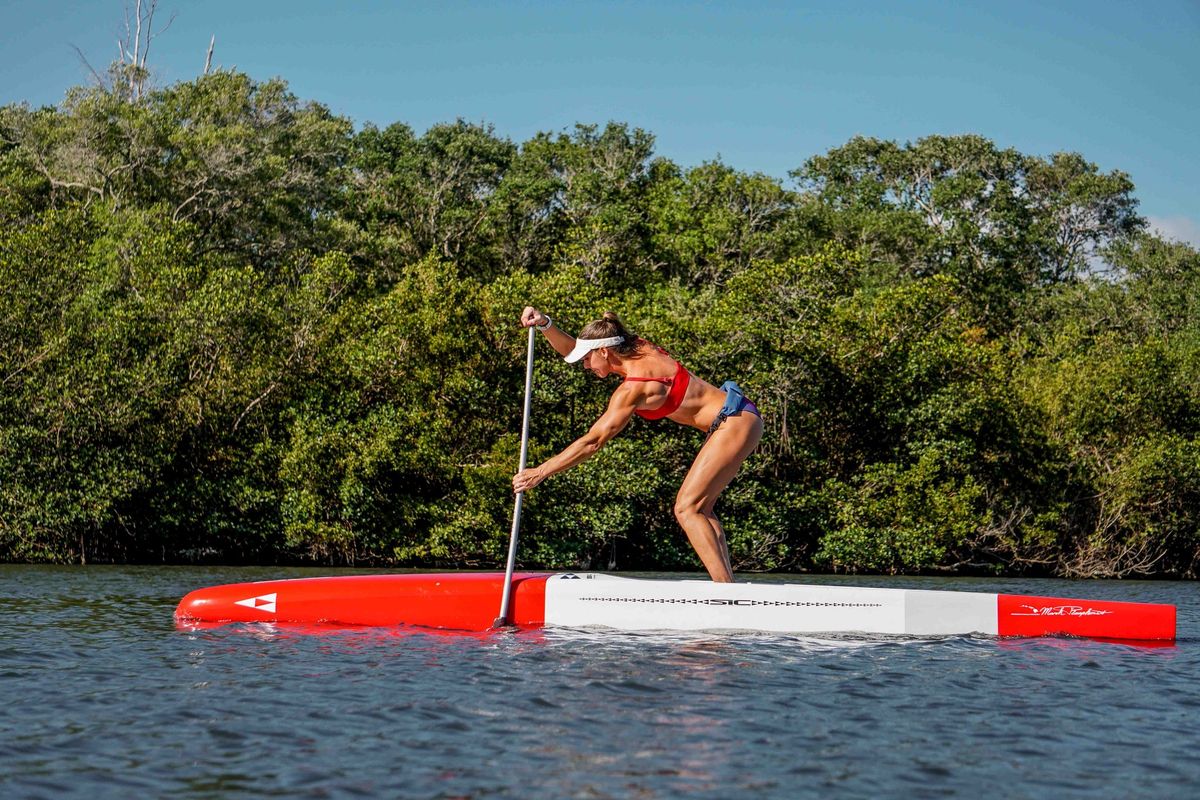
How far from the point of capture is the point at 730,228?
43.0m

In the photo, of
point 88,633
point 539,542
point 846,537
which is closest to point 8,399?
point 539,542

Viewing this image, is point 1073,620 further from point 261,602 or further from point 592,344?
point 261,602

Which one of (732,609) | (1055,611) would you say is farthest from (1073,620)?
(732,609)

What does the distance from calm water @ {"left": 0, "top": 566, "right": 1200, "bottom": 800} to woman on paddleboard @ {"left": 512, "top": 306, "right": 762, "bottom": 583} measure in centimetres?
106

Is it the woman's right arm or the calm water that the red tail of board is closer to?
the calm water

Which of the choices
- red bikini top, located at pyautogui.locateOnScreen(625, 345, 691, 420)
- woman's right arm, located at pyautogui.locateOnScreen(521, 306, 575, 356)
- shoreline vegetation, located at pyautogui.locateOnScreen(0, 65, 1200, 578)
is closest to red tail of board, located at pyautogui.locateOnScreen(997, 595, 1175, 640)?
red bikini top, located at pyautogui.locateOnScreen(625, 345, 691, 420)

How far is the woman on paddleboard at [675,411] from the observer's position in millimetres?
10664

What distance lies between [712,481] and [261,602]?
4.41 metres

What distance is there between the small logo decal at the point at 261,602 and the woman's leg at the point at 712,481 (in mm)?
3947

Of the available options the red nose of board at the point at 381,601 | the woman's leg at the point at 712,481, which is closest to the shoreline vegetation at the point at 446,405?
the red nose of board at the point at 381,601

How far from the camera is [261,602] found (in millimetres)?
12000

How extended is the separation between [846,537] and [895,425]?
350 cm

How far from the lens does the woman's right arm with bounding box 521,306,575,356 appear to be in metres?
10.9

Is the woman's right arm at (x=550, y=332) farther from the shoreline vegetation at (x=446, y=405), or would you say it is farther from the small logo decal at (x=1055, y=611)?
the shoreline vegetation at (x=446, y=405)
